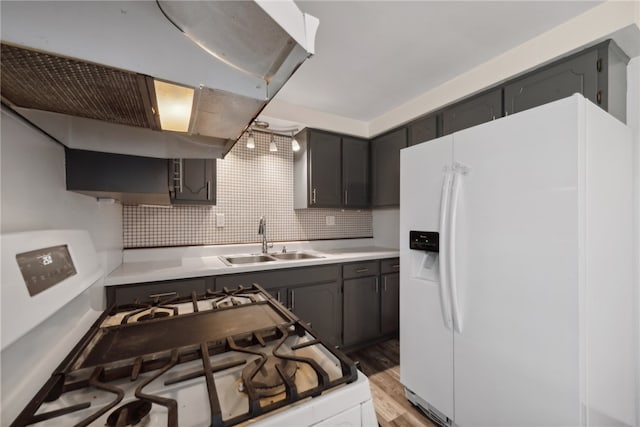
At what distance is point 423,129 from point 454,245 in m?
1.34

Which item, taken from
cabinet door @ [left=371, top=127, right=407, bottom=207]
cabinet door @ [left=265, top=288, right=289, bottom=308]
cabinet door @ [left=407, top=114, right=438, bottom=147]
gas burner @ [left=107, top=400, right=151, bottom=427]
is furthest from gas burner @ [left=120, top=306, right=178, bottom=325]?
cabinet door @ [left=407, top=114, right=438, bottom=147]

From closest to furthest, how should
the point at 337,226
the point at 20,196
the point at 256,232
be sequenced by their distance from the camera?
the point at 20,196 < the point at 256,232 < the point at 337,226

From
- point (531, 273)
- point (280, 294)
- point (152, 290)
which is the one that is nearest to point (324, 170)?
point (280, 294)

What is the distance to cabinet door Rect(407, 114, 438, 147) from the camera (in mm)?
2209

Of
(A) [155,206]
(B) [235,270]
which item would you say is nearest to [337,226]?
(B) [235,270]

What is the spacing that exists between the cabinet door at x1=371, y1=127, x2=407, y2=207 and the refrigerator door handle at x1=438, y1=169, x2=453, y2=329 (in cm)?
114

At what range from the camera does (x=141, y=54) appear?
49cm

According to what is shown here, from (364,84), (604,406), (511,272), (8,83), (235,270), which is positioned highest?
(364,84)

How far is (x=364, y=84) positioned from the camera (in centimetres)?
218

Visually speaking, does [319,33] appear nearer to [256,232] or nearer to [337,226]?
[256,232]

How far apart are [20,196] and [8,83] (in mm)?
264

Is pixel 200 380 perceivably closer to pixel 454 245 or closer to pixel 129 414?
pixel 129 414

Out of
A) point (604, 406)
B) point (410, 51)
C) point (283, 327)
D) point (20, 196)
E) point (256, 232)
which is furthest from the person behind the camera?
point (256, 232)

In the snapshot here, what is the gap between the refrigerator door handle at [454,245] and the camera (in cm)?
135
